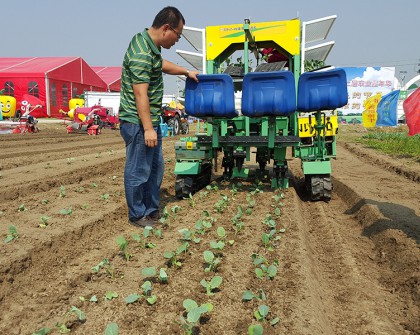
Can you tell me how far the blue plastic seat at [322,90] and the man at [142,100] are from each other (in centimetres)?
183

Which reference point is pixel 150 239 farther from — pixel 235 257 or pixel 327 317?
pixel 327 317

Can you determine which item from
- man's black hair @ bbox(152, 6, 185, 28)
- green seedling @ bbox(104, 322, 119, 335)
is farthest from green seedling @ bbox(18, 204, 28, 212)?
green seedling @ bbox(104, 322, 119, 335)

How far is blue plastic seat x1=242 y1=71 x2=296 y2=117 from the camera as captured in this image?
177 inches

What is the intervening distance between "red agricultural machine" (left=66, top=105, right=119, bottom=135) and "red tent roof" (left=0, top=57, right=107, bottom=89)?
890 centimetres

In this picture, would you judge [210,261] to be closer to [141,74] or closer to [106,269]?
[106,269]

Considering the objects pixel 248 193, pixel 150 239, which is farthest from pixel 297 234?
pixel 248 193

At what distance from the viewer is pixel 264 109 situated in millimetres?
4582

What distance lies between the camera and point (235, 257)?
2.93 metres

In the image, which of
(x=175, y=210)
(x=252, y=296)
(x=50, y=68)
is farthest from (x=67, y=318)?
(x=50, y=68)

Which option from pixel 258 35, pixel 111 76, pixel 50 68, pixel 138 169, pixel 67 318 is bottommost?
pixel 67 318

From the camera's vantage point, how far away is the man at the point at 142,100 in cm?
350

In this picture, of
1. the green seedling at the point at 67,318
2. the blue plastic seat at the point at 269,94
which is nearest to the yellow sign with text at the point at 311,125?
the blue plastic seat at the point at 269,94

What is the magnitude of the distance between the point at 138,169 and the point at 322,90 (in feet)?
8.17

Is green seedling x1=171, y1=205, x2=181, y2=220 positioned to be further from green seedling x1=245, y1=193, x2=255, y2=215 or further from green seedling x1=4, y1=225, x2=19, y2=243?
green seedling x1=4, y1=225, x2=19, y2=243
